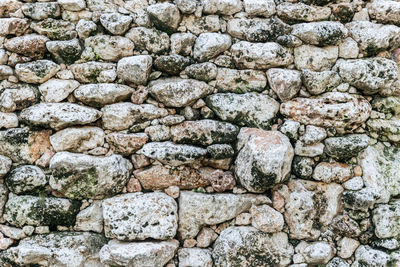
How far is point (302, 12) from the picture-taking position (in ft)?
11.2

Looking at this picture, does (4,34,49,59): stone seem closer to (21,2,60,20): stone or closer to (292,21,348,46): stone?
(21,2,60,20): stone

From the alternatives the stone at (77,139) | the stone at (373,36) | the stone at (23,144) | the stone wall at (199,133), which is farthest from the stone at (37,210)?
the stone at (373,36)

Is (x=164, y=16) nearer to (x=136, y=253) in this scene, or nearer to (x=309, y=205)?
(x=136, y=253)

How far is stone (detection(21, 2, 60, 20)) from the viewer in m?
3.17

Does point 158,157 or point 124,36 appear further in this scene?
point 124,36

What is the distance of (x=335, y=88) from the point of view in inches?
132

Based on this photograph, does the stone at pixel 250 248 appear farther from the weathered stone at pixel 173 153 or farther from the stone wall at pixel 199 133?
the weathered stone at pixel 173 153

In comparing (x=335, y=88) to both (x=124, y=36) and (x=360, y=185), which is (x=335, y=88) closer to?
(x=360, y=185)

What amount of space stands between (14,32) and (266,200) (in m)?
3.20

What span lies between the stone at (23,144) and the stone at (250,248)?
2.08m

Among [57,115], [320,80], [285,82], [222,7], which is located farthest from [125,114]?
[320,80]

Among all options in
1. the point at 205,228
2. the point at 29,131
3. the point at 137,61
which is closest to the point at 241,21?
the point at 137,61

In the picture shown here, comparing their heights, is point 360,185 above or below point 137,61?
below

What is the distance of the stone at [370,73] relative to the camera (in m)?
3.27
